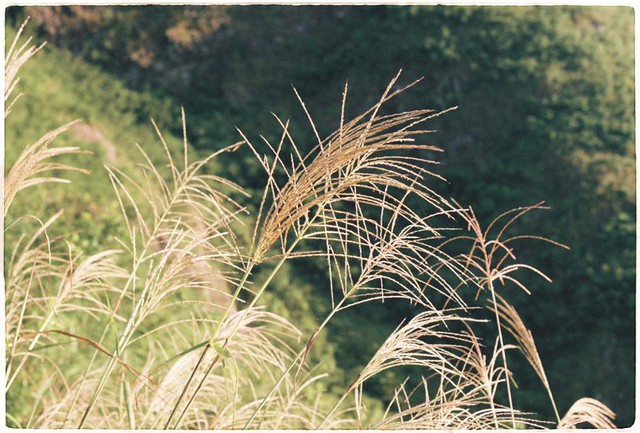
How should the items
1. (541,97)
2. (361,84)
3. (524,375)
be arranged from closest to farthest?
(524,375)
(541,97)
(361,84)

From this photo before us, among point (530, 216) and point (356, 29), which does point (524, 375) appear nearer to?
point (530, 216)

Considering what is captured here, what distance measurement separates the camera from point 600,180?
5617 millimetres

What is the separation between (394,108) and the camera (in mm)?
6750

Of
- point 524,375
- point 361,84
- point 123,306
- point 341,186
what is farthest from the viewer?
point 361,84

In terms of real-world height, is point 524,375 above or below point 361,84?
below

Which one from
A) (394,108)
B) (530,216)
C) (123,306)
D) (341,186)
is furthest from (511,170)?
(341,186)

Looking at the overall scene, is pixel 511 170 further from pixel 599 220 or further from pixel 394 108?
pixel 394 108

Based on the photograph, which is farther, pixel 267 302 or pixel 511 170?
pixel 511 170

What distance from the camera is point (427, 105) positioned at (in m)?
6.66

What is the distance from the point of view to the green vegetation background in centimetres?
504

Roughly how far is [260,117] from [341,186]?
20.0ft

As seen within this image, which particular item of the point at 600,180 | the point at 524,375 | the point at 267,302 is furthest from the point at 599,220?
the point at 267,302

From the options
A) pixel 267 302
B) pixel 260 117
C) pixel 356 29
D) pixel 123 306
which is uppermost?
pixel 356 29

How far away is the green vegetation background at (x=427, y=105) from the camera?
5043mm
